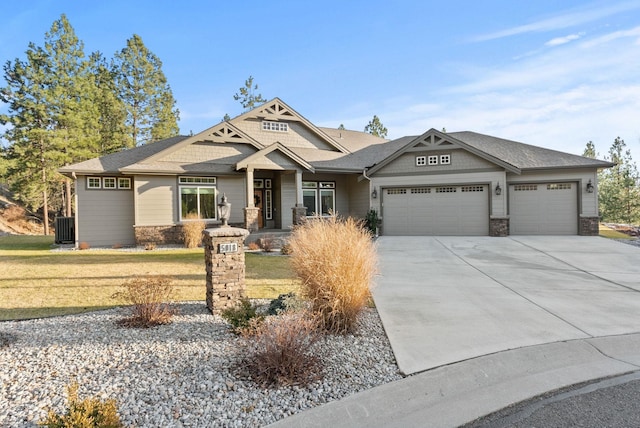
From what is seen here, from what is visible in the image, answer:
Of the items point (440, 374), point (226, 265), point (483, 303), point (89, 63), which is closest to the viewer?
point (440, 374)

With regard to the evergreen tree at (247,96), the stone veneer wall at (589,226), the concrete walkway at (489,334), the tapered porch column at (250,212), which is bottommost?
the concrete walkway at (489,334)

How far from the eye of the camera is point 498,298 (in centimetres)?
616

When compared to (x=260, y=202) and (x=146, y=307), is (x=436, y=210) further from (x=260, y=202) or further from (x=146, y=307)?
(x=146, y=307)

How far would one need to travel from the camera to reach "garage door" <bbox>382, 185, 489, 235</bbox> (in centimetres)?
1541

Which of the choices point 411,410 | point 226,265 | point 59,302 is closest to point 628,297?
point 411,410

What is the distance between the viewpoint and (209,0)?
10.3 meters

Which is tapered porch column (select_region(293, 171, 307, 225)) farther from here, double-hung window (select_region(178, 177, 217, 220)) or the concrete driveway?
the concrete driveway

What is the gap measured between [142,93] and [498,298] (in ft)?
94.3

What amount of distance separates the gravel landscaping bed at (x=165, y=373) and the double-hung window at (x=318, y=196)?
1233 centimetres

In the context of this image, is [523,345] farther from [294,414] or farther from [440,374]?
[294,414]

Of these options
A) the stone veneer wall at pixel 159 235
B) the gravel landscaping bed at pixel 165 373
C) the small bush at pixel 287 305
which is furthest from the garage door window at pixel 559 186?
the stone veneer wall at pixel 159 235

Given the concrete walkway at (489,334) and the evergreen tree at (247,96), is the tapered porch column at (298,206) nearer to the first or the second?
the concrete walkway at (489,334)

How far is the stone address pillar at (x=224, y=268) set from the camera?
5.25 meters

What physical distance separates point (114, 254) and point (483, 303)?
11415mm
